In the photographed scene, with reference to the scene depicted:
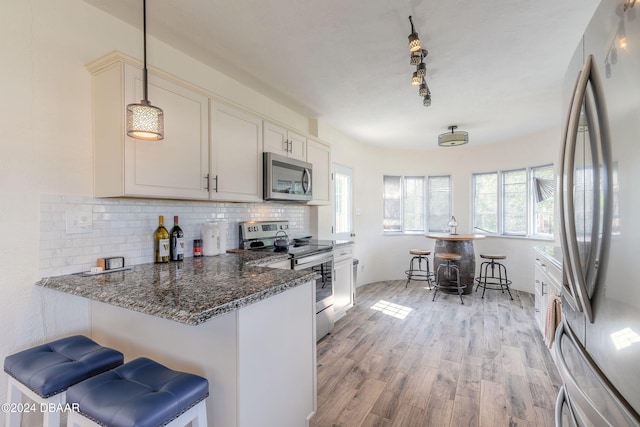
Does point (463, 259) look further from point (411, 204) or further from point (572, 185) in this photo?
point (572, 185)

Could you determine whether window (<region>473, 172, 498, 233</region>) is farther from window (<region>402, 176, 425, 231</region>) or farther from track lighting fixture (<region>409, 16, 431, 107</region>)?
track lighting fixture (<region>409, 16, 431, 107</region>)

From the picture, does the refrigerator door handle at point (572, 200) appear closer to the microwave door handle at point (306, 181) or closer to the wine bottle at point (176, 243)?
the wine bottle at point (176, 243)

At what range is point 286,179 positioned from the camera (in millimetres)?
2857

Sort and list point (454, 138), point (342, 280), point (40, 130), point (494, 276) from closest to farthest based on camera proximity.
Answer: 1. point (40, 130)
2. point (342, 280)
3. point (454, 138)
4. point (494, 276)

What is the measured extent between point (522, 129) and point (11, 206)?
17.7 ft

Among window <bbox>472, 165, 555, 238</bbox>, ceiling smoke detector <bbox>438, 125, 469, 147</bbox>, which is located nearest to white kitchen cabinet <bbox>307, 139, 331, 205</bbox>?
ceiling smoke detector <bbox>438, 125, 469, 147</bbox>

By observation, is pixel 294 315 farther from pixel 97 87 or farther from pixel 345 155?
pixel 345 155

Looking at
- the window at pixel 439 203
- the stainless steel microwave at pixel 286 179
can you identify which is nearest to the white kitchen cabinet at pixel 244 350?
the stainless steel microwave at pixel 286 179

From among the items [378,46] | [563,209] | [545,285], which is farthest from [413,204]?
[563,209]

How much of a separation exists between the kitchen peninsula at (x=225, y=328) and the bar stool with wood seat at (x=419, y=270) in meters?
3.78

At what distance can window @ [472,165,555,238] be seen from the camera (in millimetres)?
4512

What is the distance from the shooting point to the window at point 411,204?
5668 millimetres

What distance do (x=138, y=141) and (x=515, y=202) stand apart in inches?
212

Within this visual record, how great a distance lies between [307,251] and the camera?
9.02ft
